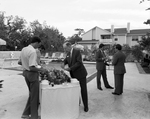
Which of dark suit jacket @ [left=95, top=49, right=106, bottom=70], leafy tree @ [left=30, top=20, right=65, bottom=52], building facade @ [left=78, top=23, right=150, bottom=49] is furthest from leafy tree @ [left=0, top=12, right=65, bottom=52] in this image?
dark suit jacket @ [left=95, top=49, right=106, bottom=70]

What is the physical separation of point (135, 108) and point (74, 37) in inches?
2061

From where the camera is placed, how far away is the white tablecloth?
9.59 ft

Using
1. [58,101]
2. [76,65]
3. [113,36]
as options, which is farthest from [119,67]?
[113,36]

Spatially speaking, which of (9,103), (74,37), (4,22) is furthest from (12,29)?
(9,103)

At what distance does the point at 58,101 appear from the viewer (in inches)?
117

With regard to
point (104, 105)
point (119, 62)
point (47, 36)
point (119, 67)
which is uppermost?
point (47, 36)

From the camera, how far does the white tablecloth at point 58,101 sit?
292 centimetres

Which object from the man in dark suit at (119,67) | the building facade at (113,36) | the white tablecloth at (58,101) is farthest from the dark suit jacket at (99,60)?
the building facade at (113,36)

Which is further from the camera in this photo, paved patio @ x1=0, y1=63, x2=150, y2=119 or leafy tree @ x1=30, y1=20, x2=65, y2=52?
leafy tree @ x1=30, y1=20, x2=65, y2=52

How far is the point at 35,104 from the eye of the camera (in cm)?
305

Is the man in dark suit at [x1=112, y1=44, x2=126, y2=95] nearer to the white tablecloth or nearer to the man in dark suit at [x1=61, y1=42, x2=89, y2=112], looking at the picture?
the man in dark suit at [x1=61, y1=42, x2=89, y2=112]

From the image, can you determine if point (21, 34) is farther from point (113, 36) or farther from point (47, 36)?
point (113, 36)

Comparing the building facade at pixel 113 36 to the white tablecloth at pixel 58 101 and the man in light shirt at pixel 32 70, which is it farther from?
the man in light shirt at pixel 32 70

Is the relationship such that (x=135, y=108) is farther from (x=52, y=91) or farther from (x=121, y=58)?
(x=52, y=91)
